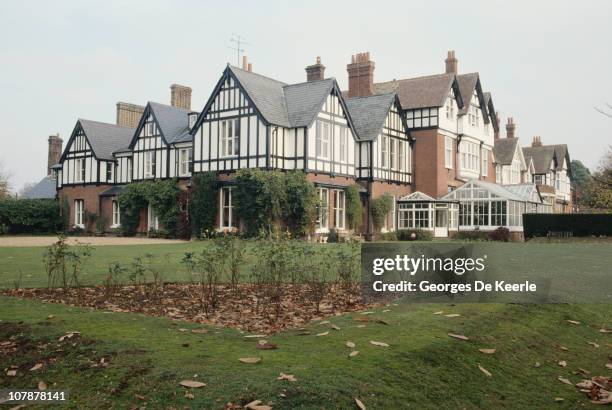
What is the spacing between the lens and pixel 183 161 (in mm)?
32250

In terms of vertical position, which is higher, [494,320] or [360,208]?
[360,208]

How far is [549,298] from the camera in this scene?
9.01 metres

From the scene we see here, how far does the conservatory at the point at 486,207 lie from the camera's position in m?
32.9

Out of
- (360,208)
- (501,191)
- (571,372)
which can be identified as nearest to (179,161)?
(360,208)

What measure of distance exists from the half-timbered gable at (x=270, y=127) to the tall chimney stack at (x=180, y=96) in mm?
12269

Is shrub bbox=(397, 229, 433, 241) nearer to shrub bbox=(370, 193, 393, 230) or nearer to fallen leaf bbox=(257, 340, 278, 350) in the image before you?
shrub bbox=(370, 193, 393, 230)

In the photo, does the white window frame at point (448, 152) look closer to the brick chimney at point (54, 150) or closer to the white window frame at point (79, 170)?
the white window frame at point (79, 170)

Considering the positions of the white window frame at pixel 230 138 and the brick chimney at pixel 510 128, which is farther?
the brick chimney at pixel 510 128

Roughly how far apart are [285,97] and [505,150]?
26.3 m

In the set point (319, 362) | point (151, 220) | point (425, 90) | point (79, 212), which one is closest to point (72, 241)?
point (151, 220)

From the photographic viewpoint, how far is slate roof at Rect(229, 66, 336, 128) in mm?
26859

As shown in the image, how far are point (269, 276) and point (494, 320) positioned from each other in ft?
10.6

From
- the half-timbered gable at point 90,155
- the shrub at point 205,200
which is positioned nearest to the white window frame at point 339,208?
the shrub at point 205,200

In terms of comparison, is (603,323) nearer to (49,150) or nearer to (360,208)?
(360,208)
